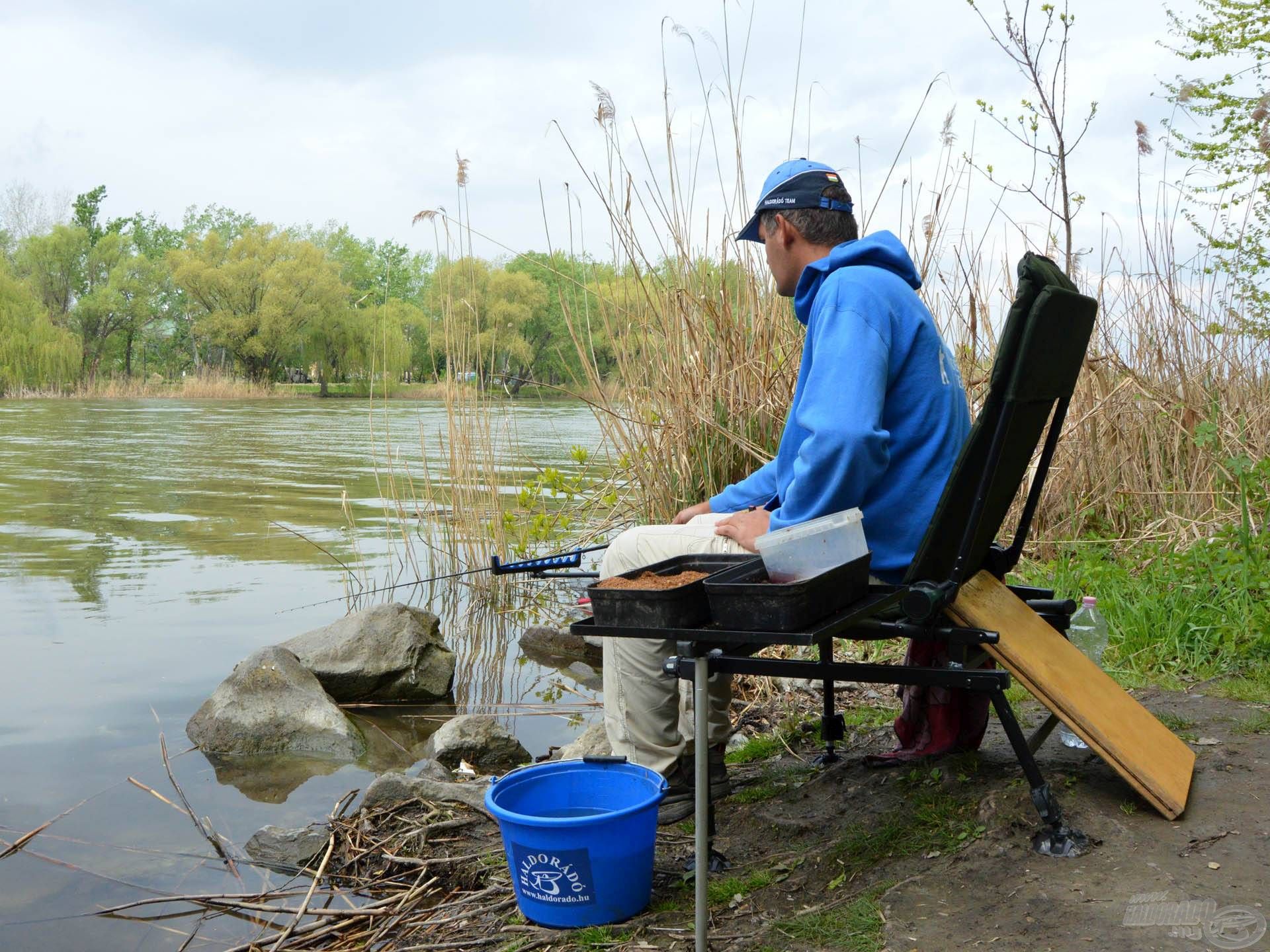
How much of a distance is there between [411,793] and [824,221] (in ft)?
6.25

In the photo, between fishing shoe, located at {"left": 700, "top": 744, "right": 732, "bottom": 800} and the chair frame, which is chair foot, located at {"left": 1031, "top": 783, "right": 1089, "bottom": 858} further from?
fishing shoe, located at {"left": 700, "top": 744, "right": 732, "bottom": 800}

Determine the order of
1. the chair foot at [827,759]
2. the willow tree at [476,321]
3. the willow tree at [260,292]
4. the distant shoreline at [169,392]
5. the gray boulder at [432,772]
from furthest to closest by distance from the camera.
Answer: the willow tree at [260,292], the distant shoreline at [169,392], the willow tree at [476,321], the gray boulder at [432,772], the chair foot at [827,759]

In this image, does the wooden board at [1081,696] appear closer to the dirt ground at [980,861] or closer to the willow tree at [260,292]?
the dirt ground at [980,861]

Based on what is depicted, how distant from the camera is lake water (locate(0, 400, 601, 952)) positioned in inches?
118

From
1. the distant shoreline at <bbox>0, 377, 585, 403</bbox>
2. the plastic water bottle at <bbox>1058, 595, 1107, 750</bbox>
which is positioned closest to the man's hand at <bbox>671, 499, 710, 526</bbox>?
the plastic water bottle at <bbox>1058, 595, 1107, 750</bbox>

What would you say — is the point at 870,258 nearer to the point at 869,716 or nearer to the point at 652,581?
the point at 652,581

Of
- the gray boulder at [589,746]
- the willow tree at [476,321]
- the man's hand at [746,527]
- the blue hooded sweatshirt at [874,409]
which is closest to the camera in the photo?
the blue hooded sweatshirt at [874,409]

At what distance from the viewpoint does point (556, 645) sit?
554 cm

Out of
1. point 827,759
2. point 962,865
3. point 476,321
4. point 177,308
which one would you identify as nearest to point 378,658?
point 476,321

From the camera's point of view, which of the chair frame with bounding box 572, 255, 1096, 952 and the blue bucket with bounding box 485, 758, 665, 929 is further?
the blue bucket with bounding box 485, 758, 665, 929

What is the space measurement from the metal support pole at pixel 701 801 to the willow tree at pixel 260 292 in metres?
52.4

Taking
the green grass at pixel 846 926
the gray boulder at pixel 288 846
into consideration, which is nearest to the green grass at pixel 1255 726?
the green grass at pixel 846 926

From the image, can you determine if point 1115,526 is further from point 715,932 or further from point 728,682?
point 715,932

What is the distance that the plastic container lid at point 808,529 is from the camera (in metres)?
1.91
